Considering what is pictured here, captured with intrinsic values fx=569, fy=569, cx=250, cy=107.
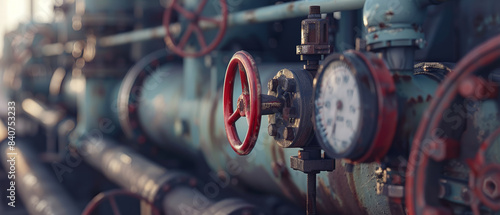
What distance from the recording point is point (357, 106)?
1.12 m

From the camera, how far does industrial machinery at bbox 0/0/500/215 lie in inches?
41.2

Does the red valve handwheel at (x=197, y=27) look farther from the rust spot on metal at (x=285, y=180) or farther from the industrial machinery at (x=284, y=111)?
the rust spot on metal at (x=285, y=180)

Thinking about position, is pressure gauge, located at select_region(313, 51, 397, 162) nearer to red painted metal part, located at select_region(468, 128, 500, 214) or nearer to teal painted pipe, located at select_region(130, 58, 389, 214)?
red painted metal part, located at select_region(468, 128, 500, 214)

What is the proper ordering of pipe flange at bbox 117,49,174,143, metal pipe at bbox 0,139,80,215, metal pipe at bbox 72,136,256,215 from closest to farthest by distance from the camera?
metal pipe at bbox 72,136,256,215, metal pipe at bbox 0,139,80,215, pipe flange at bbox 117,49,174,143

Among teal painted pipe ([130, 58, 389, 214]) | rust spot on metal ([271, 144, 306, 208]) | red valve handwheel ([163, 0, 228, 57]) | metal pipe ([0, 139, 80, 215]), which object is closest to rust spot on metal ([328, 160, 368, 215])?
teal painted pipe ([130, 58, 389, 214])

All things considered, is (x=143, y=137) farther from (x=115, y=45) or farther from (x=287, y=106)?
(x=287, y=106)

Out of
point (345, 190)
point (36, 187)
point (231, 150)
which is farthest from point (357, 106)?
point (36, 187)

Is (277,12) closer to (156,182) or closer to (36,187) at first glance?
(156,182)

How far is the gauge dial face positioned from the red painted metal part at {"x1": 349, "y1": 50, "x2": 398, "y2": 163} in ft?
0.13

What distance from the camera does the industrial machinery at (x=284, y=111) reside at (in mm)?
1046

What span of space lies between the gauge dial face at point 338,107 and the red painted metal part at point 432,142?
15 centimetres

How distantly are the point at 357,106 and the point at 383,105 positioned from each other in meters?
0.05

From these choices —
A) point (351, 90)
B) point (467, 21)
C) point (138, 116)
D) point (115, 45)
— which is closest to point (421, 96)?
point (351, 90)

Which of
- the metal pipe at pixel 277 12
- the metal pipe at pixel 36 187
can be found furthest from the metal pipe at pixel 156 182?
the metal pipe at pixel 277 12
